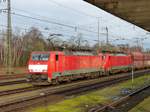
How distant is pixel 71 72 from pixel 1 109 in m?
17.6

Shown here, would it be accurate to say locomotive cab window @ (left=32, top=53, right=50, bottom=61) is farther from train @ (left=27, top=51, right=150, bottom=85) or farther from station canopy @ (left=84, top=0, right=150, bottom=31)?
station canopy @ (left=84, top=0, right=150, bottom=31)

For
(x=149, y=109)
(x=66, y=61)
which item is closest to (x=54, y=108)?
(x=149, y=109)

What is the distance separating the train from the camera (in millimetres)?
30469

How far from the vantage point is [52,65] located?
3069 cm

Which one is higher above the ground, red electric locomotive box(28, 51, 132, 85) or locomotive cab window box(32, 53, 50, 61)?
locomotive cab window box(32, 53, 50, 61)

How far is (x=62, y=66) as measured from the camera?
107 ft

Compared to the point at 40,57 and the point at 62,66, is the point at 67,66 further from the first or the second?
the point at 40,57

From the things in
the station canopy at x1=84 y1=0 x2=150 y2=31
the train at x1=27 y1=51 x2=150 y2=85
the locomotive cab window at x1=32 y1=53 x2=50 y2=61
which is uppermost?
the station canopy at x1=84 y1=0 x2=150 y2=31

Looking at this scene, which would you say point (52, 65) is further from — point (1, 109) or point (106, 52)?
point (106, 52)

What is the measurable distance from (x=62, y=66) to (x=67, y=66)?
1383 millimetres

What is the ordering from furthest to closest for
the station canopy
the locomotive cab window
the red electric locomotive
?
1. the locomotive cab window
2. the red electric locomotive
3. the station canopy

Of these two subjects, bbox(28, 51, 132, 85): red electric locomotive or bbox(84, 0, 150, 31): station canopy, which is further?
bbox(28, 51, 132, 85): red electric locomotive

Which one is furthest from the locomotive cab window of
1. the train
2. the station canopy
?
the station canopy

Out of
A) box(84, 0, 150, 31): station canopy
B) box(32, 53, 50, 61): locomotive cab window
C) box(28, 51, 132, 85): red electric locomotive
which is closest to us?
box(84, 0, 150, 31): station canopy
